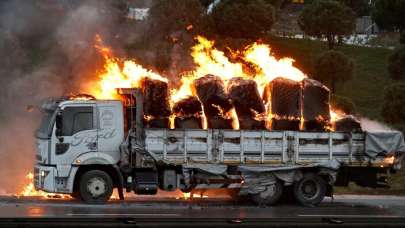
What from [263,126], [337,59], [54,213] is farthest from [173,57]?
[54,213]

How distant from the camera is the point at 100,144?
20.4 m

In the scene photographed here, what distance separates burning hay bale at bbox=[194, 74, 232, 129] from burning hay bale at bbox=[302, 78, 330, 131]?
2.17m

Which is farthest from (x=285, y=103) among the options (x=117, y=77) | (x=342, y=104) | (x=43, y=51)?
(x=43, y=51)

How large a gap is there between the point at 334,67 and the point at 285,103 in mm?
19207

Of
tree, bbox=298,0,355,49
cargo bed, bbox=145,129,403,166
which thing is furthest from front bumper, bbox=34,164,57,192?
tree, bbox=298,0,355,49

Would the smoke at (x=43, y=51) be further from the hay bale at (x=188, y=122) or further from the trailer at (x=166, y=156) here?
the hay bale at (x=188, y=122)

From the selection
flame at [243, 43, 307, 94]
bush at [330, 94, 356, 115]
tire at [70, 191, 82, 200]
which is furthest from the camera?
bush at [330, 94, 356, 115]

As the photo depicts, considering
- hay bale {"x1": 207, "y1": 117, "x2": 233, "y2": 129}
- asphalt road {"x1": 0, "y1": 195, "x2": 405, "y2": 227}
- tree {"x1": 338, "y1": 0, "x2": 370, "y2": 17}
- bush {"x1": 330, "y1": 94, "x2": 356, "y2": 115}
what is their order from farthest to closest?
tree {"x1": 338, "y1": 0, "x2": 370, "y2": 17} < bush {"x1": 330, "y1": 94, "x2": 356, "y2": 115} < hay bale {"x1": 207, "y1": 117, "x2": 233, "y2": 129} < asphalt road {"x1": 0, "y1": 195, "x2": 405, "y2": 227}

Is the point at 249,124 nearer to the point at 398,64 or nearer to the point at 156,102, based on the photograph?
the point at 156,102

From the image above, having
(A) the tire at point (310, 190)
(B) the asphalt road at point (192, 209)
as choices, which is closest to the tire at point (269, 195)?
(B) the asphalt road at point (192, 209)

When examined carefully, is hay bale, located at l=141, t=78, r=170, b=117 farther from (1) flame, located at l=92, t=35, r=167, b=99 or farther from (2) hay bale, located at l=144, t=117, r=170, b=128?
(1) flame, located at l=92, t=35, r=167, b=99

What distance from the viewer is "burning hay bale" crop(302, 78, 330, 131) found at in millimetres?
21688

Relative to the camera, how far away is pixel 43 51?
163ft

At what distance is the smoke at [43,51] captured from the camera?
4138 centimetres
